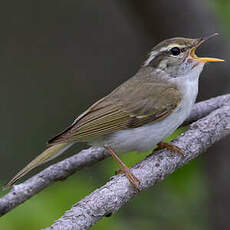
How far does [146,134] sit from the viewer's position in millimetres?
5199

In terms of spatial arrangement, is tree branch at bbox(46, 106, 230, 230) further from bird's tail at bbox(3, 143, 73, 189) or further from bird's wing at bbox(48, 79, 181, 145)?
bird's tail at bbox(3, 143, 73, 189)

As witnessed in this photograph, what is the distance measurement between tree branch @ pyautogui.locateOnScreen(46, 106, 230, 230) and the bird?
0.52 ft

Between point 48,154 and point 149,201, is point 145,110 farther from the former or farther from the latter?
point 149,201

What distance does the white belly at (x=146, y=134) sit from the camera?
16.8 ft

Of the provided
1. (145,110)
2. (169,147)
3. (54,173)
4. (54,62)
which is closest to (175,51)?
(145,110)

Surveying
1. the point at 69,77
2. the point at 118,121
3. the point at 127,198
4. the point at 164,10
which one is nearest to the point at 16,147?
the point at 69,77

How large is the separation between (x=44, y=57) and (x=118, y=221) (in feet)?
19.2

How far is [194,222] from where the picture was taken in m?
6.42

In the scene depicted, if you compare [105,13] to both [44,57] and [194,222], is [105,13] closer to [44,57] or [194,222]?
[44,57]

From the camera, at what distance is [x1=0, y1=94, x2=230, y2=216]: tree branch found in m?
4.52

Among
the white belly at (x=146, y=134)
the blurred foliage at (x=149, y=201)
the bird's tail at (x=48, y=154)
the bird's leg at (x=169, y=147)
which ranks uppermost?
the bird's tail at (x=48, y=154)

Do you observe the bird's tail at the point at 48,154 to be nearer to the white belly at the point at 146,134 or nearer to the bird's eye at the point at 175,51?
the white belly at the point at 146,134

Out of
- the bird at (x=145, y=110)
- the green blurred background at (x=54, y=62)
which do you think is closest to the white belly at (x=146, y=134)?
the bird at (x=145, y=110)

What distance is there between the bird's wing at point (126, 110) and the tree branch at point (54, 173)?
0.21 meters
